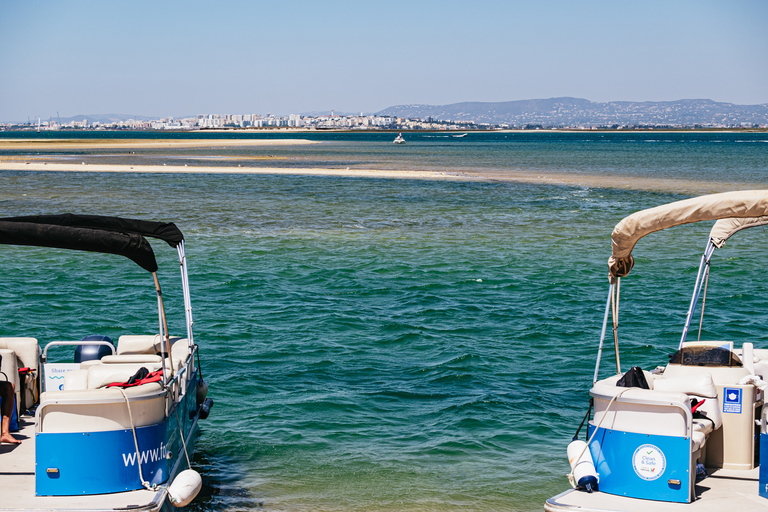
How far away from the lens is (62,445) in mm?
7758

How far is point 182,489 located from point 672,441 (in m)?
4.62

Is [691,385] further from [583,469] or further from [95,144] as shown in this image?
[95,144]

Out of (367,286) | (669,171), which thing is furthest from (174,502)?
(669,171)

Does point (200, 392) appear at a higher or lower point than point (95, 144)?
lower

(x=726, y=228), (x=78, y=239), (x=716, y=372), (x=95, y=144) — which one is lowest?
(x=716, y=372)

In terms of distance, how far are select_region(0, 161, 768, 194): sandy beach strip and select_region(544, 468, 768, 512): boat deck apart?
53833 millimetres

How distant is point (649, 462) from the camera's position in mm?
7656

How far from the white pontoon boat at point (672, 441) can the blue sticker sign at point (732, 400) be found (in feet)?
0.03

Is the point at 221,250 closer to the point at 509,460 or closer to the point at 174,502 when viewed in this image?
Answer: the point at 509,460

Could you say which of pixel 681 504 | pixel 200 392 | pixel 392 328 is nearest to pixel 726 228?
pixel 681 504

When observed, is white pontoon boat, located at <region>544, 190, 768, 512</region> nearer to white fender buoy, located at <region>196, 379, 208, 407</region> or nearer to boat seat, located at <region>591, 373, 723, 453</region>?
boat seat, located at <region>591, 373, 723, 453</region>

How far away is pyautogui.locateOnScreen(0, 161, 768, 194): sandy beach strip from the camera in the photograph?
6269cm

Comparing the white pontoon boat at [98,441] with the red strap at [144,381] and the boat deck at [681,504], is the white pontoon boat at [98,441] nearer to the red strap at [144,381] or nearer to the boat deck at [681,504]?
the red strap at [144,381]

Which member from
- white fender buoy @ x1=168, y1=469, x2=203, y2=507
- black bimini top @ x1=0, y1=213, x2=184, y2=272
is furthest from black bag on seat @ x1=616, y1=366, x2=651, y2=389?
black bimini top @ x1=0, y1=213, x2=184, y2=272
